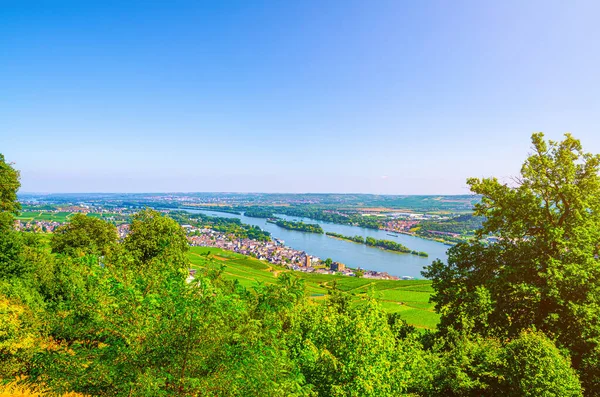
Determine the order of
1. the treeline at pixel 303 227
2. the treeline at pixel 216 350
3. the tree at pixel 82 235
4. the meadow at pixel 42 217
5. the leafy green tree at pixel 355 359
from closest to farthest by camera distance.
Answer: the treeline at pixel 216 350, the leafy green tree at pixel 355 359, the tree at pixel 82 235, the meadow at pixel 42 217, the treeline at pixel 303 227

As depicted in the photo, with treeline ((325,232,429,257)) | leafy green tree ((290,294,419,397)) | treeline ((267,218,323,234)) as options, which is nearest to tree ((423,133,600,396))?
leafy green tree ((290,294,419,397))

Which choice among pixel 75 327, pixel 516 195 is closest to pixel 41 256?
pixel 75 327

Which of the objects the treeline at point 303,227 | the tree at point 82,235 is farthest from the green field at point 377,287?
the treeline at point 303,227

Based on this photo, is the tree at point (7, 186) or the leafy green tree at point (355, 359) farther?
the tree at point (7, 186)

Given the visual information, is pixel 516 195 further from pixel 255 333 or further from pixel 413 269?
pixel 413 269

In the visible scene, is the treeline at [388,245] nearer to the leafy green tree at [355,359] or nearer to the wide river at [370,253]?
the wide river at [370,253]

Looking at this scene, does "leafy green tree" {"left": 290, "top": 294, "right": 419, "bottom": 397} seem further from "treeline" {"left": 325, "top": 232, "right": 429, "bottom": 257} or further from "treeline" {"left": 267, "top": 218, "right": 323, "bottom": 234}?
"treeline" {"left": 267, "top": 218, "right": 323, "bottom": 234}
